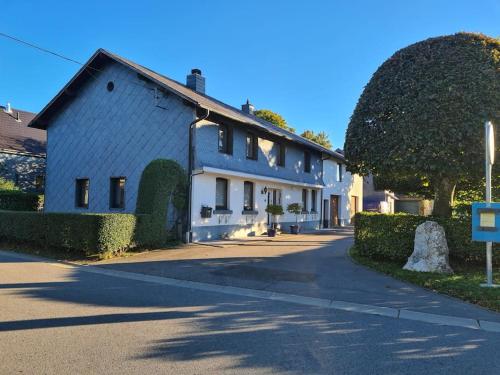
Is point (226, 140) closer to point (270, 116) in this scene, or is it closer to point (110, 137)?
point (110, 137)

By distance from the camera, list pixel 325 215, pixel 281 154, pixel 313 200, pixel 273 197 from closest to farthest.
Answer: pixel 273 197, pixel 281 154, pixel 313 200, pixel 325 215

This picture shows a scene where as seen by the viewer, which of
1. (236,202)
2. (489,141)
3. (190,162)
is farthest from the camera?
(236,202)

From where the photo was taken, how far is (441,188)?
11.2 meters

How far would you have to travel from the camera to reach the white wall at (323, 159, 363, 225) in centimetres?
2725

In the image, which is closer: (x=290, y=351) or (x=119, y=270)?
(x=290, y=351)

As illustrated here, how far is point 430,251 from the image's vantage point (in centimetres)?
946

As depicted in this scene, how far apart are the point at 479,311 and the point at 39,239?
12109mm

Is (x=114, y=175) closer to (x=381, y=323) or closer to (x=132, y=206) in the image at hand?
(x=132, y=206)

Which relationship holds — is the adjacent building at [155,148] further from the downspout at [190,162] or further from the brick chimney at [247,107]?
the brick chimney at [247,107]

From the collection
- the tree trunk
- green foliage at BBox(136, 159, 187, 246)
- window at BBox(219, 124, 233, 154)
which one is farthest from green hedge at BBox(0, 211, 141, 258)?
the tree trunk

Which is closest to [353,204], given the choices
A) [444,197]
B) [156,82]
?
[156,82]

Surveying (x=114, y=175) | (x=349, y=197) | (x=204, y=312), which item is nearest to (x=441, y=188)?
(x=204, y=312)

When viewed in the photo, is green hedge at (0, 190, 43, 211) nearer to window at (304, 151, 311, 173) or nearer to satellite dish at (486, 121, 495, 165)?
window at (304, 151, 311, 173)

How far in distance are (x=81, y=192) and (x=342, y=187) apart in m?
17.8
